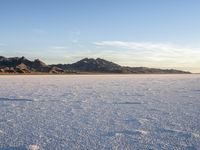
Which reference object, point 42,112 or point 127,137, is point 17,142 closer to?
point 127,137

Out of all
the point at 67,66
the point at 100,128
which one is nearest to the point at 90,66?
the point at 67,66

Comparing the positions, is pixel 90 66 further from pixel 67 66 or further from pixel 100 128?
pixel 100 128

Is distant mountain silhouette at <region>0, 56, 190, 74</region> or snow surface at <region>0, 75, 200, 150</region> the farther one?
distant mountain silhouette at <region>0, 56, 190, 74</region>

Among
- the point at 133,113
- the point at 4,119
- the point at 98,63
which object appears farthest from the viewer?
the point at 98,63

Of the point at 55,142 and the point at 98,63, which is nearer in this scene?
the point at 55,142

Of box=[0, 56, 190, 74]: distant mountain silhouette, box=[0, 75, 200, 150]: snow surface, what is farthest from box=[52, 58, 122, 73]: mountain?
box=[0, 75, 200, 150]: snow surface

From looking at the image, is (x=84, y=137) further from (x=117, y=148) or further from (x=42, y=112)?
(x=42, y=112)

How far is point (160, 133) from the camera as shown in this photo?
4.98 m

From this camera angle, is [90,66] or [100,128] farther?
[90,66]

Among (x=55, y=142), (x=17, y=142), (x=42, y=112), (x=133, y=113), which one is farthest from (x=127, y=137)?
(x=42, y=112)

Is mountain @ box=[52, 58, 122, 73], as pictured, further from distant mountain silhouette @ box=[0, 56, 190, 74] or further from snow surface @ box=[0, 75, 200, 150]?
snow surface @ box=[0, 75, 200, 150]

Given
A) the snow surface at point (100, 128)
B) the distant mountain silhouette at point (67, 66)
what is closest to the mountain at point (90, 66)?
the distant mountain silhouette at point (67, 66)

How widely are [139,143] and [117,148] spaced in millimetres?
414

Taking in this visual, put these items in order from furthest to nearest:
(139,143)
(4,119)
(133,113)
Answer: (133,113) → (4,119) → (139,143)
